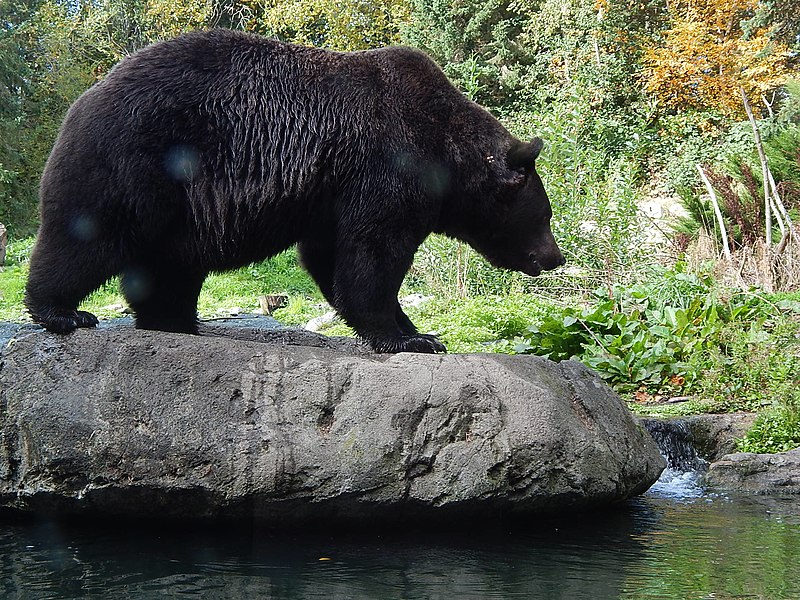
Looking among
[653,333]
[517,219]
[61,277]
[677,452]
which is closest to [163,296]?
[61,277]

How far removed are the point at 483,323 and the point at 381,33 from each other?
20972 mm

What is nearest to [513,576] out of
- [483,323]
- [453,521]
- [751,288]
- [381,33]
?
[453,521]

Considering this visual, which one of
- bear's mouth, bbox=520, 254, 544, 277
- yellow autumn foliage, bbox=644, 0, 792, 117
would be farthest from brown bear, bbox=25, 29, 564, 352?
yellow autumn foliage, bbox=644, 0, 792, 117

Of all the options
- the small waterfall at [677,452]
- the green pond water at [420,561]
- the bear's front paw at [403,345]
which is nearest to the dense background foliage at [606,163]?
the small waterfall at [677,452]

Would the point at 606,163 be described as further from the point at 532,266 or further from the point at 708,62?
the point at 532,266

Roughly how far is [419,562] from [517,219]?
9.01ft

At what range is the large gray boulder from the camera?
4496 millimetres

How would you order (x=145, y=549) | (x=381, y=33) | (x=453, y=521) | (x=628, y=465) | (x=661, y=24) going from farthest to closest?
(x=381, y=33)
(x=661, y=24)
(x=628, y=465)
(x=453, y=521)
(x=145, y=549)

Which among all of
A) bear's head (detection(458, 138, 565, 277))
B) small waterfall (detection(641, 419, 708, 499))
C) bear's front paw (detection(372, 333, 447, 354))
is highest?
bear's head (detection(458, 138, 565, 277))

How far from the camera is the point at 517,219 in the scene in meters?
6.26

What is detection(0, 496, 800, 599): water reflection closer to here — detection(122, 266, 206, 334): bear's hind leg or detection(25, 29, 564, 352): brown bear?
detection(25, 29, 564, 352): brown bear

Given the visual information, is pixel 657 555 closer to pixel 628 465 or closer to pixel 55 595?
pixel 628 465

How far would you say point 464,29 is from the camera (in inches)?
1032

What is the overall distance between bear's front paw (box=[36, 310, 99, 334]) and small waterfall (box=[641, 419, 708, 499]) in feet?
12.5
